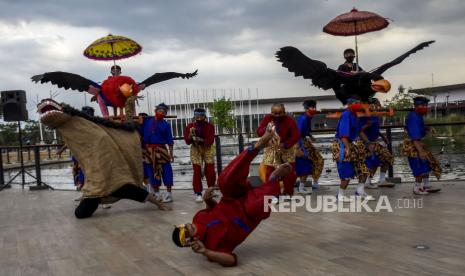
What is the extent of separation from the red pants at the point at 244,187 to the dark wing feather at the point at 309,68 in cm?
321

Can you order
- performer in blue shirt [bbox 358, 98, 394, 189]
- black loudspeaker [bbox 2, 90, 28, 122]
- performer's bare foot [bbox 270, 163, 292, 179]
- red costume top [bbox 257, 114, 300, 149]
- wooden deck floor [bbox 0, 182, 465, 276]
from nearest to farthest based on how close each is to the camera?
wooden deck floor [bbox 0, 182, 465, 276] → performer's bare foot [bbox 270, 163, 292, 179] → red costume top [bbox 257, 114, 300, 149] → performer in blue shirt [bbox 358, 98, 394, 189] → black loudspeaker [bbox 2, 90, 28, 122]

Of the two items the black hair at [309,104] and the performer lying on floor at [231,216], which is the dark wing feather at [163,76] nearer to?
the black hair at [309,104]

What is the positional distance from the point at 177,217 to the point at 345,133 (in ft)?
7.27

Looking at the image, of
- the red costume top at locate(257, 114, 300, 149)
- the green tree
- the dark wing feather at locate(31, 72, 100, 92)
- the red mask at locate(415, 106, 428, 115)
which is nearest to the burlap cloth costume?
the dark wing feather at locate(31, 72, 100, 92)

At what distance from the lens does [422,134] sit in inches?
243

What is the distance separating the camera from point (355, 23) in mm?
6617

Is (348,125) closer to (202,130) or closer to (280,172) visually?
(202,130)

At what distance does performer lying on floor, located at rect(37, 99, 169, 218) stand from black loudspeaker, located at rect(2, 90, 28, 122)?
5115mm

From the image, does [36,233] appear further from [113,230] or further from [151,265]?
[151,265]

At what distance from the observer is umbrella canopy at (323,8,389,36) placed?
6.31 m

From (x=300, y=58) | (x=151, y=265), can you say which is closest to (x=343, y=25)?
(x=300, y=58)

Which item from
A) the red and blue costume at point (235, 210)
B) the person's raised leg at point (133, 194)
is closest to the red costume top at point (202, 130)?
the person's raised leg at point (133, 194)

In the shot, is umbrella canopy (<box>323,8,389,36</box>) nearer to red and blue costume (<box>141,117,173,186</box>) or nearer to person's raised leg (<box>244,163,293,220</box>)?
red and blue costume (<box>141,117,173,186</box>)

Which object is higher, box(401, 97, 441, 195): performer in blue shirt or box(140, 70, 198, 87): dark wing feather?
box(140, 70, 198, 87): dark wing feather
